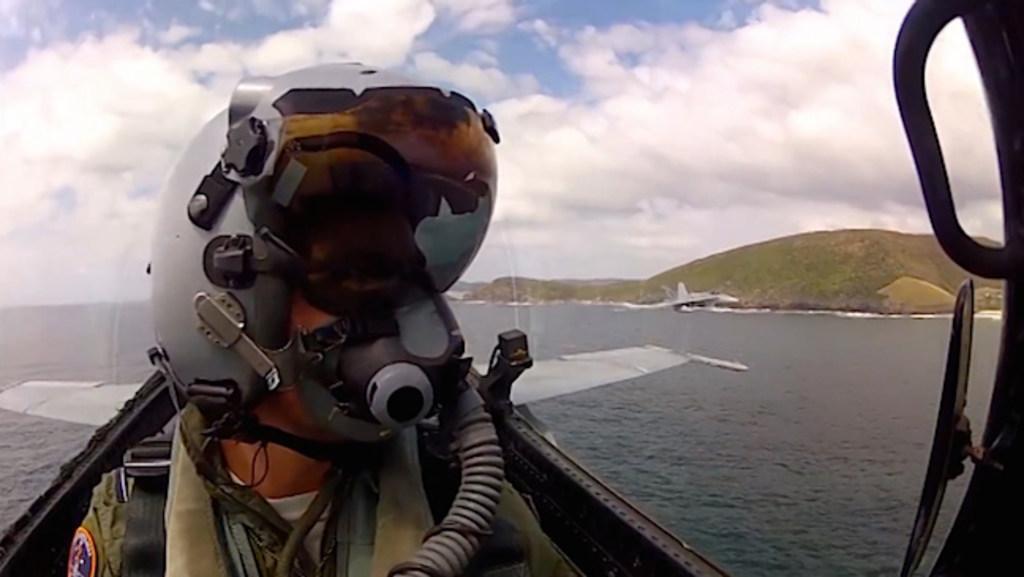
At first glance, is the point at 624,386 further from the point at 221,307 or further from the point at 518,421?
the point at 221,307

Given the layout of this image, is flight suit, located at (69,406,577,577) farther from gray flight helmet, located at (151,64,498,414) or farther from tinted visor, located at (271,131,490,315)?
tinted visor, located at (271,131,490,315)

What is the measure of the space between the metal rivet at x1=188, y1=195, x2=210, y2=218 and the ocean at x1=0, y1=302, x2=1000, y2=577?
1.39ft

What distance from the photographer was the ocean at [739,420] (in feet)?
6.36

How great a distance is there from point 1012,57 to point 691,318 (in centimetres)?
329

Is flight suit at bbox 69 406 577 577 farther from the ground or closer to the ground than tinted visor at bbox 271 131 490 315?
closer to the ground

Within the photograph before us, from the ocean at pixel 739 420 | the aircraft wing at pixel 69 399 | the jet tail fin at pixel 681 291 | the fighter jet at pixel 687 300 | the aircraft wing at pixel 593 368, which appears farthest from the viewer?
the aircraft wing at pixel 593 368

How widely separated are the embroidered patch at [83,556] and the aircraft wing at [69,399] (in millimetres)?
2044

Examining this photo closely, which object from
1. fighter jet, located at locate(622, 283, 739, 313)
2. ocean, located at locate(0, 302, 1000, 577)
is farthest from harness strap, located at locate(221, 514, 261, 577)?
fighter jet, located at locate(622, 283, 739, 313)

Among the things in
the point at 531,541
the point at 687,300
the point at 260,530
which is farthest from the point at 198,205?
the point at 687,300

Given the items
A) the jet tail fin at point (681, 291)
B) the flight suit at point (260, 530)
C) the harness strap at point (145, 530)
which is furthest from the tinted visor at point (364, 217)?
the jet tail fin at point (681, 291)

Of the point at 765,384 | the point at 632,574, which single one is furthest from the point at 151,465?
the point at 765,384

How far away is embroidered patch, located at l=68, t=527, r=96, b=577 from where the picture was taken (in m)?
1.13

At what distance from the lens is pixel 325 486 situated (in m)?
1.13

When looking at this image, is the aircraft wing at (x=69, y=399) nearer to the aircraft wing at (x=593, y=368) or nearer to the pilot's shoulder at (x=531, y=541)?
the aircraft wing at (x=593, y=368)
